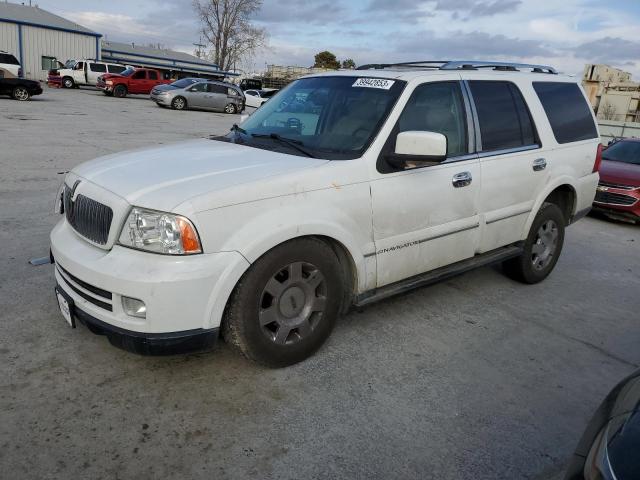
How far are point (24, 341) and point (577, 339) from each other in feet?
13.1

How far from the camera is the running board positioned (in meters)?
3.59

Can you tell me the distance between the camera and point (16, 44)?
4262 cm

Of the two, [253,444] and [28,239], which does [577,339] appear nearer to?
[253,444]

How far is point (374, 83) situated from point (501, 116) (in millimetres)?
1279

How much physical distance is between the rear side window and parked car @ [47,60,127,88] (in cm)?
3428

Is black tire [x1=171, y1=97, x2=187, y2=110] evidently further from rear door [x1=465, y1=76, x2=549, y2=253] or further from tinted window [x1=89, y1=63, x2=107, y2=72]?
rear door [x1=465, y1=76, x2=549, y2=253]

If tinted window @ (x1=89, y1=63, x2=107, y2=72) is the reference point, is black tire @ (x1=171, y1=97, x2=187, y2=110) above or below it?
below

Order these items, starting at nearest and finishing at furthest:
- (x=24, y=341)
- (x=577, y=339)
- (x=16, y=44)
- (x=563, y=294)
Answer: (x=24, y=341) → (x=577, y=339) → (x=563, y=294) → (x=16, y=44)

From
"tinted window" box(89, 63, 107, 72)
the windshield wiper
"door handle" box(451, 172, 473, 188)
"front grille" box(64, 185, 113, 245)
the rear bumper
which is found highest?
"tinted window" box(89, 63, 107, 72)

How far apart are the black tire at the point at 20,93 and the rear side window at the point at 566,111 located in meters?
23.2

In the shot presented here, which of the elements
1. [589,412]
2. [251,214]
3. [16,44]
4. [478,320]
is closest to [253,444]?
[251,214]

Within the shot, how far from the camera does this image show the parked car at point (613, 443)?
1.67m

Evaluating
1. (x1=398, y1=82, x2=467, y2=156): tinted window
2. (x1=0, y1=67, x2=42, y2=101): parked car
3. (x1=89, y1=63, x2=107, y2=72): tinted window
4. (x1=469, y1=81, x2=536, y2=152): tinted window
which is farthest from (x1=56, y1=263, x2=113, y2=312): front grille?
(x1=89, y1=63, x2=107, y2=72): tinted window

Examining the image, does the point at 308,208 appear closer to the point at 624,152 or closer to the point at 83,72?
the point at 624,152
